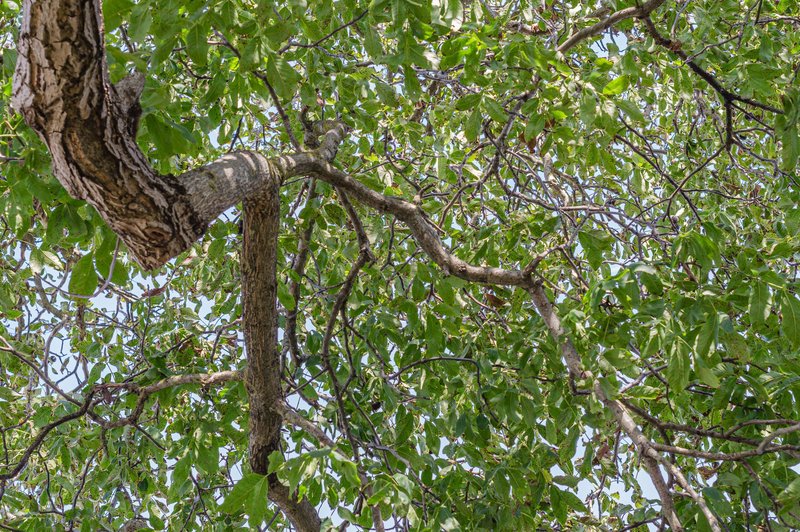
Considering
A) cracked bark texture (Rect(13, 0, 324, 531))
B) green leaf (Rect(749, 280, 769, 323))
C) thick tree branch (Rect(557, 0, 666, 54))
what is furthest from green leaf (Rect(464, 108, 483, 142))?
green leaf (Rect(749, 280, 769, 323))

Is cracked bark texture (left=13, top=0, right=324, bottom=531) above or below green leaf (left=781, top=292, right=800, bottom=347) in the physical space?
above

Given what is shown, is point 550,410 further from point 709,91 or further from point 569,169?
point 709,91

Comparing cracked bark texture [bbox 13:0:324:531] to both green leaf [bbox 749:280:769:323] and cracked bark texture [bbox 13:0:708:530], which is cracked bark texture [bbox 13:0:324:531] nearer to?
cracked bark texture [bbox 13:0:708:530]

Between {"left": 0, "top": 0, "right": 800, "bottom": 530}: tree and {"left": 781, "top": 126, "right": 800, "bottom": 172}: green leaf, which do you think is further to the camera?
{"left": 781, "top": 126, "right": 800, "bottom": 172}: green leaf

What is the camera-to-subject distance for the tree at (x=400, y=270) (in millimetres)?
1845

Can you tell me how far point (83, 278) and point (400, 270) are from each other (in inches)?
54.1

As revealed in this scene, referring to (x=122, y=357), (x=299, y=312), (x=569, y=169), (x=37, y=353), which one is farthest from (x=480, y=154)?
(x=37, y=353)

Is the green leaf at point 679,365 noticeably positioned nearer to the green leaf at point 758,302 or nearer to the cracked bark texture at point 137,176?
the green leaf at point 758,302

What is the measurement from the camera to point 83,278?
186 cm

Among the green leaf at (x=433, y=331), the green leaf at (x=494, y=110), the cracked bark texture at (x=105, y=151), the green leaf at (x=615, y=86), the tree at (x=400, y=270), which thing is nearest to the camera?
the cracked bark texture at (x=105, y=151)

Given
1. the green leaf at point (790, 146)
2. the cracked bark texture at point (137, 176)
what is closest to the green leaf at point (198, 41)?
the cracked bark texture at point (137, 176)

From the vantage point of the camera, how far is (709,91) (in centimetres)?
400

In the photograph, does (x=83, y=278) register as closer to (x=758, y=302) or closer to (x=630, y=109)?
(x=630, y=109)

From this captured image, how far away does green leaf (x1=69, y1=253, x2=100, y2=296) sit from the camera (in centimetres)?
185
